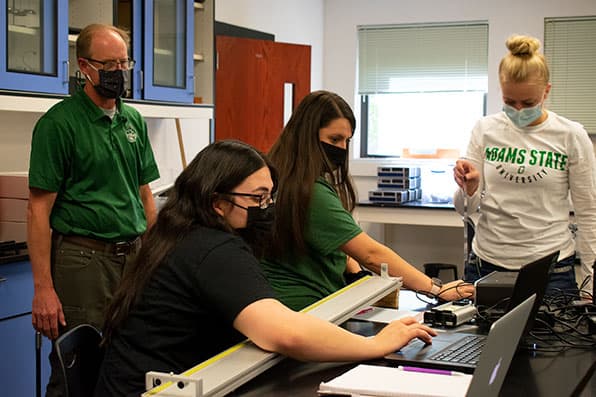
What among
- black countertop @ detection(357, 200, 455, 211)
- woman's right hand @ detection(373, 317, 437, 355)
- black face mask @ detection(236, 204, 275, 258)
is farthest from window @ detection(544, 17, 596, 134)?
woman's right hand @ detection(373, 317, 437, 355)

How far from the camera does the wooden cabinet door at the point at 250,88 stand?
4703mm

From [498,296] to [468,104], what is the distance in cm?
418

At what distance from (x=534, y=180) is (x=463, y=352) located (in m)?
0.90

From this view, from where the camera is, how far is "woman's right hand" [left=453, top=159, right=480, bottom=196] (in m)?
2.41


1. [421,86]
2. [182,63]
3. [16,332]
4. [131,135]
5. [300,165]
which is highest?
[421,86]

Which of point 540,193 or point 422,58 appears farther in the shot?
point 422,58

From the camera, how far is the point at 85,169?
8.31 feet

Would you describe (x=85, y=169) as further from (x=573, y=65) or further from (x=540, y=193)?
(x=573, y=65)

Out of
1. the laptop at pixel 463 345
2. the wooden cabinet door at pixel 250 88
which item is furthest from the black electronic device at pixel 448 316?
the wooden cabinet door at pixel 250 88

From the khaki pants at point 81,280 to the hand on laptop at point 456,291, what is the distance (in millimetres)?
1074

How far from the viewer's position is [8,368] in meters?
2.82

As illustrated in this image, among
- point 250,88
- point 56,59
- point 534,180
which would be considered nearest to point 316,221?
point 534,180

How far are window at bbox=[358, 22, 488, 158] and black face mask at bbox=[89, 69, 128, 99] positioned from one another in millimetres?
3764

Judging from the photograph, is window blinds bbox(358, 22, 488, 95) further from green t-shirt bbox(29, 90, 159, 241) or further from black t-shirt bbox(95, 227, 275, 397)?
black t-shirt bbox(95, 227, 275, 397)
